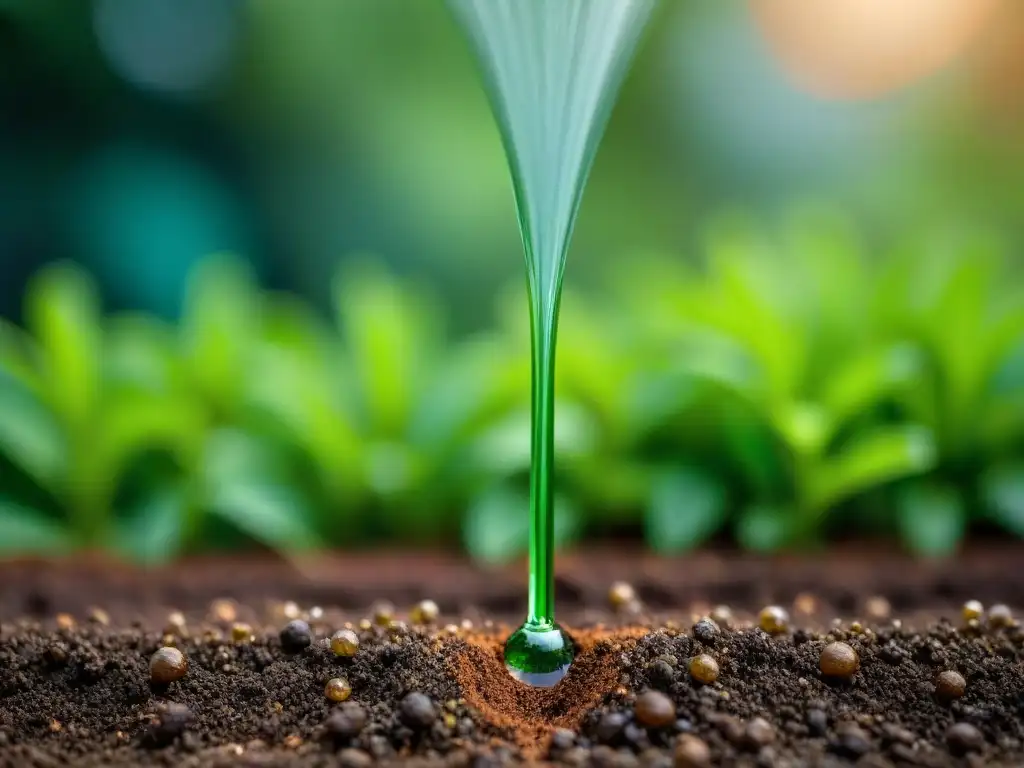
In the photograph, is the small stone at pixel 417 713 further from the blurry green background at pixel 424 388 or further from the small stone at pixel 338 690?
the blurry green background at pixel 424 388

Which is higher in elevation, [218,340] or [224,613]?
[218,340]

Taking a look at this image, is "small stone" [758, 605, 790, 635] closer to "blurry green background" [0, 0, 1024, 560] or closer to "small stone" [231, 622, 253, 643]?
"small stone" [231, 622, 253, 643]

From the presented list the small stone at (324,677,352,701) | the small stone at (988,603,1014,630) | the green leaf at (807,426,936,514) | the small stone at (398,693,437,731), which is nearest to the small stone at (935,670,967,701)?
the small stone at (988,603,1014,630)

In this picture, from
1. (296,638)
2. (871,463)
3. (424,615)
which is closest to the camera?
(296,638)

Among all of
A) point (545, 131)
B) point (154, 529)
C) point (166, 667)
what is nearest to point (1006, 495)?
point (545, 131)

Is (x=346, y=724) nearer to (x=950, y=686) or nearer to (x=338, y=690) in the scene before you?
(x=338, y=690)

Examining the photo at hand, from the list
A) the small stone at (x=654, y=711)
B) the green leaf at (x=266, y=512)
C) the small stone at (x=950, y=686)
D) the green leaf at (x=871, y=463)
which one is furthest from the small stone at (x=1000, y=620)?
the green leaf at (x=266, y=512)
